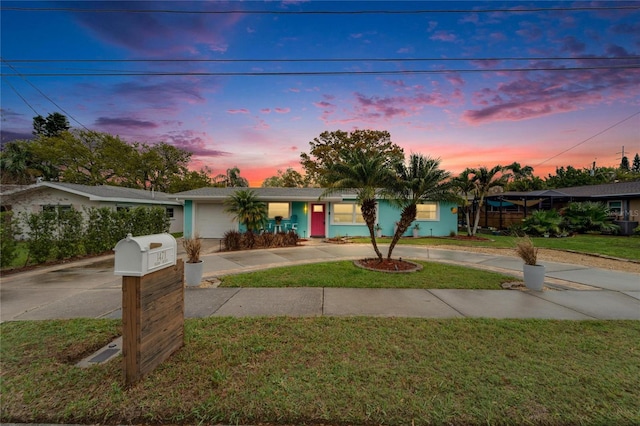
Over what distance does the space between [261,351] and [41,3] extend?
456 inches

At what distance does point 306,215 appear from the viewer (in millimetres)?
15227

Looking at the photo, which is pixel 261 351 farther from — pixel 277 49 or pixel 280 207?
pixel 280 207

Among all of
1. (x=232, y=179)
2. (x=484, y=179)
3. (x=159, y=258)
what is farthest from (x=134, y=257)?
(x=232, y=179)

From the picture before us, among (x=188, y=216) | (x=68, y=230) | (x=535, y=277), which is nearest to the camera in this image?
(x=535, y=277)

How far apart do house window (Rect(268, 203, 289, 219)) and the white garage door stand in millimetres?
2428

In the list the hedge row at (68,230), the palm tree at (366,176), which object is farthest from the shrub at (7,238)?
the palm tree at (366,176)

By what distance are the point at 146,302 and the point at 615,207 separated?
28.6 metres

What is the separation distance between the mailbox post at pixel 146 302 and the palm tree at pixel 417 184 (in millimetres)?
6552

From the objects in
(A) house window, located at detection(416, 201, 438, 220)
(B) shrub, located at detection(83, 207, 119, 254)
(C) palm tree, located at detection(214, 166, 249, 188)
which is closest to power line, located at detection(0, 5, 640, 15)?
(B) shrub, located at detection(83, 207, 119, 254)

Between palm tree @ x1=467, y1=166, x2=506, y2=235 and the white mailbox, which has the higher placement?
palm tree @ x1=467, y1=166, x2=506, y2=235

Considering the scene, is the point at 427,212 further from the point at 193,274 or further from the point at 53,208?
the point at 53,208

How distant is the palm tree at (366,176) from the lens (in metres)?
8.04

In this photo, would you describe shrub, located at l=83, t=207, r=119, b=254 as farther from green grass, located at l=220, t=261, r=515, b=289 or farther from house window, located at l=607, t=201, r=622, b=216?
house window, located at l=607, t=201, r=622, b=216

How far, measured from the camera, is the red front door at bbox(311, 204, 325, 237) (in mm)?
15625
